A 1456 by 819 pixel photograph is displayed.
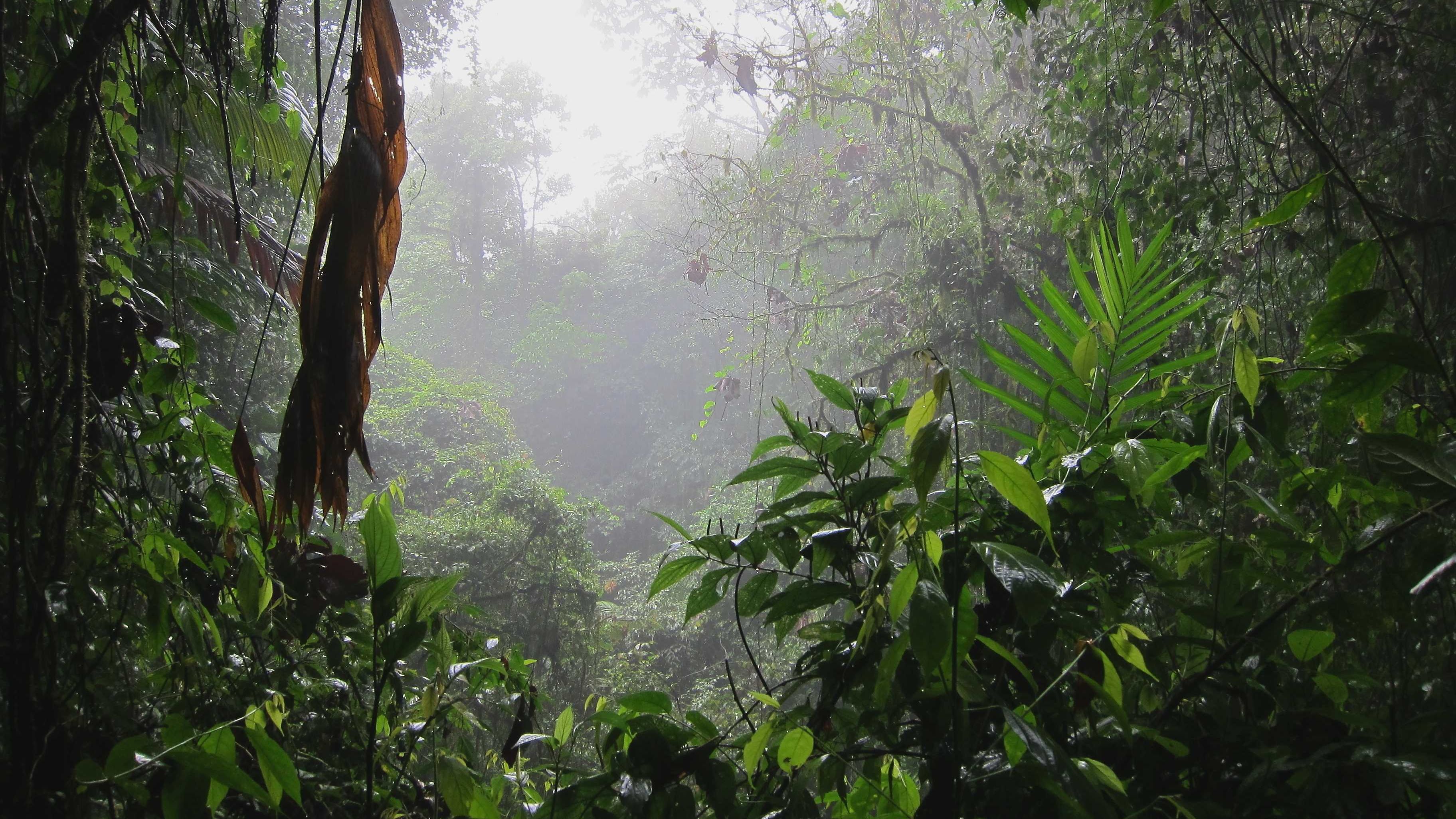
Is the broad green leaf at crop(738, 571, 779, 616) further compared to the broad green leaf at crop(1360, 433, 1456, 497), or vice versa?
the broad green leaf at crop(738, 571, 779, 616)

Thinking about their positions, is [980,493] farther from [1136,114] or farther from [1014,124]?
[1014,124]

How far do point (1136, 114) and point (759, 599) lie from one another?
192cm

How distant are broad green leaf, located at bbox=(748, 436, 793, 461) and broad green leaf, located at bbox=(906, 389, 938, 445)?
0.17m

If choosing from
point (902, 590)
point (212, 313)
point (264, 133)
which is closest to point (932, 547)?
point (902, 590)

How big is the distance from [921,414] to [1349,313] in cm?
26

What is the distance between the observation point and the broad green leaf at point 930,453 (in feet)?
1.38

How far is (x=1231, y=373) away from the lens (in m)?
0.56

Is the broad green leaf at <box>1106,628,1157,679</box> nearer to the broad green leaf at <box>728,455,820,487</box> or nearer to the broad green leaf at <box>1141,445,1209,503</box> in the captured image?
the broad green leaf at <box>1141,445,1209,503</box>

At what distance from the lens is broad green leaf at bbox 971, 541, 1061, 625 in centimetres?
51

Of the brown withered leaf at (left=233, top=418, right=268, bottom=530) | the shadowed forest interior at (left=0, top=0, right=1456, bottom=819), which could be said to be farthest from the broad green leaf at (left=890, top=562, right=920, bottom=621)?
the brown withered leaf at (left=233, top=418, right=268, bottom=530)

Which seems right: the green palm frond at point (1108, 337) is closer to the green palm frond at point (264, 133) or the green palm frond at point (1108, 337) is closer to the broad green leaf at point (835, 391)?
the broad green leaf at point (835, 391)

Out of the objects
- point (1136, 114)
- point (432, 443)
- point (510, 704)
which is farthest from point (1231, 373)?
point (432, 443)

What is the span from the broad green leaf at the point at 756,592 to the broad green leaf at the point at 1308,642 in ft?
1.29

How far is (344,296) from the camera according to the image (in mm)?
512
